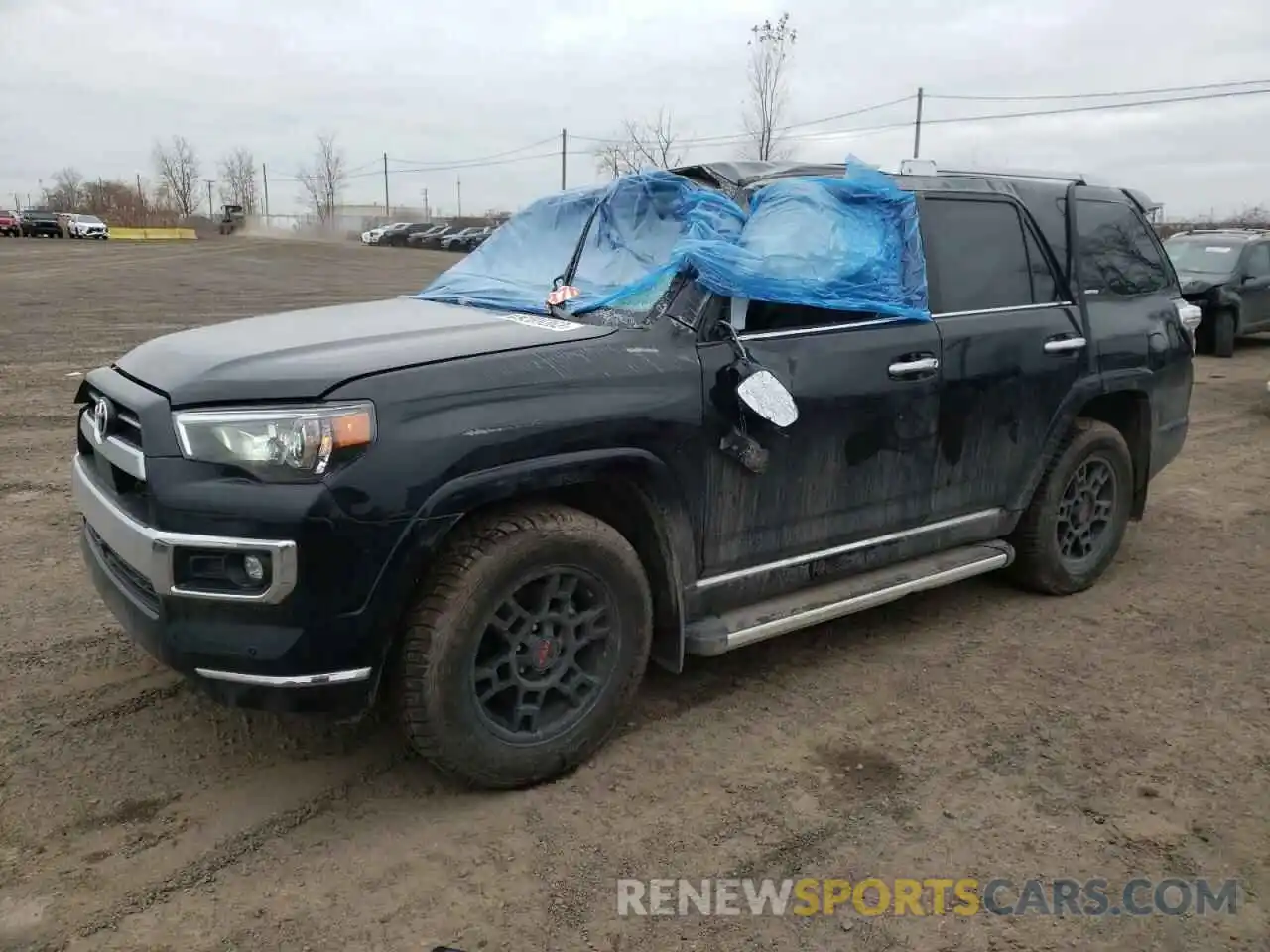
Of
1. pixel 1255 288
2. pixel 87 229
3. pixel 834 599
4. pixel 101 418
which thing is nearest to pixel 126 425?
pixel 101 418

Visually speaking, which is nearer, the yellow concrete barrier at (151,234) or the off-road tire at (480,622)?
the off-road tire at (480,622)

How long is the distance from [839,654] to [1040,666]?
81 centimetres

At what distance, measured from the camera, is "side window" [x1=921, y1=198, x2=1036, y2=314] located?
13.3 ft

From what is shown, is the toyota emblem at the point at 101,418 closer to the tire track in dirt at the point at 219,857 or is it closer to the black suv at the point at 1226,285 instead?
the tire track in dirt at the point at 219,857

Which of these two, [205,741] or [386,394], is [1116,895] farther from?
[205,741]

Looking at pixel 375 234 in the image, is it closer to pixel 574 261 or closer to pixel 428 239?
pixel 428 239

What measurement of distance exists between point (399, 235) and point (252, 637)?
57.0m

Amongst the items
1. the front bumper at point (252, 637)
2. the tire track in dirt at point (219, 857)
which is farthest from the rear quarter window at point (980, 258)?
the tire track in dirt at point (219, 857)

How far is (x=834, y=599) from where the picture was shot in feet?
12.2

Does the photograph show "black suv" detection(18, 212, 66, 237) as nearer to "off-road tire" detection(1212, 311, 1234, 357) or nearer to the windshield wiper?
"off-road tire" detection(1212, 311, 1234, 357)

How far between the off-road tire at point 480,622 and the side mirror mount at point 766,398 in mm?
617

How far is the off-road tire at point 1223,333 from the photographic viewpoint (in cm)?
1381

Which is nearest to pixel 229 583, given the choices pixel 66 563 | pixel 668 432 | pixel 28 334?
pixel 668 432

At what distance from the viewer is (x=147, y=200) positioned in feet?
276
